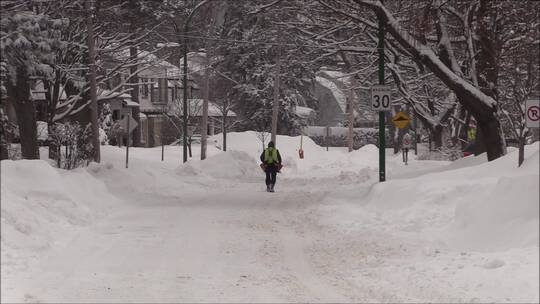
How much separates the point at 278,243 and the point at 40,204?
171 inches

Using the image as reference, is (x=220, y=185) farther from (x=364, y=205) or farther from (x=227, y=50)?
(x=227, y=50)

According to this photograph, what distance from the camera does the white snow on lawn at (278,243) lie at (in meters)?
8.15

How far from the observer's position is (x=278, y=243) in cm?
1216

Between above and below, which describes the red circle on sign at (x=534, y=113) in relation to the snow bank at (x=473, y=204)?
above

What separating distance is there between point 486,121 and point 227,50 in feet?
144

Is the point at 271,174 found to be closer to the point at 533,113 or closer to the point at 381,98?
the point at 381,98

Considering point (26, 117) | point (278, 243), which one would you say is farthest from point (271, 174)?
point (278, 243)

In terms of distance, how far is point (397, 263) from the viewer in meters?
9.74

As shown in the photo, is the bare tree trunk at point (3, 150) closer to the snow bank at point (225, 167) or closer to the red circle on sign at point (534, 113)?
the snow bank at point (225, 167)

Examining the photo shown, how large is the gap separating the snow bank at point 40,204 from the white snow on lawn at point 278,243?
3cm

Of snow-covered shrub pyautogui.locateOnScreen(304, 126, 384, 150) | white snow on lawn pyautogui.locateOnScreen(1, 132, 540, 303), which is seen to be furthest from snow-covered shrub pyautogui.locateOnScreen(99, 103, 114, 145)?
snow-covered shrub pyautogui.locateOnScreen(304, 126, 384, 150)

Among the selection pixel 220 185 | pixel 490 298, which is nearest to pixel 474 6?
pixel 220 185

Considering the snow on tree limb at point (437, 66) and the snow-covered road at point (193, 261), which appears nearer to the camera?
the snow-covered road at point (193, 261)

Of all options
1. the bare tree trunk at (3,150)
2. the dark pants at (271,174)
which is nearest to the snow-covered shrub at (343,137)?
the dark pants at (271,174)
